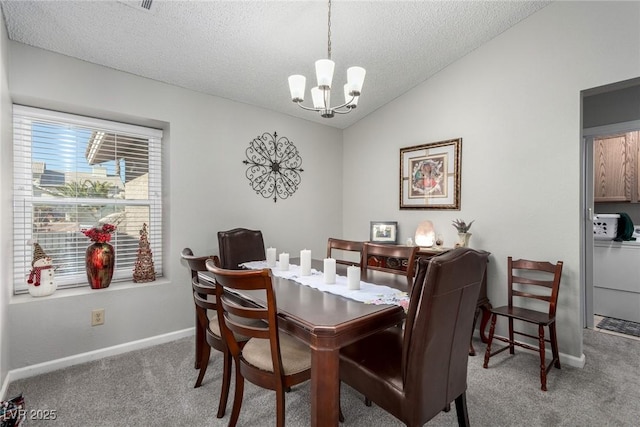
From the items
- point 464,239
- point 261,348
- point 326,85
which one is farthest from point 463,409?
point 326,85

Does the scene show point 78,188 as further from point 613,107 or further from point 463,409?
point 613,107

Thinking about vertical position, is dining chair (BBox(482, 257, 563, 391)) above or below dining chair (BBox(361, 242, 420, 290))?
below

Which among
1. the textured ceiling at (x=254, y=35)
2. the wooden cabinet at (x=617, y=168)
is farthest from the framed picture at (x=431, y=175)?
the wooden cabinet at (x=617, y=168)

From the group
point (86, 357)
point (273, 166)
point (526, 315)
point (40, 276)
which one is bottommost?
point (86, 357)

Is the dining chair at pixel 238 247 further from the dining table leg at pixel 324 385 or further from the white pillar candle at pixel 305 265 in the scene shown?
the dining table leg at pixel 324 385

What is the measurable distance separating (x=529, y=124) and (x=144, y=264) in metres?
3.67

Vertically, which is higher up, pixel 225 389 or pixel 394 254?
pixel 394 254

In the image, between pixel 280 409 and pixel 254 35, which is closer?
pixel 280 409

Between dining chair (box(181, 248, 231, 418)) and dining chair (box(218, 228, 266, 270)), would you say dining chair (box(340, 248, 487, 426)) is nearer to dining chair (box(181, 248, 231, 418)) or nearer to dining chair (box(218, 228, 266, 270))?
dining chair (box(181, 248, 231, 418))

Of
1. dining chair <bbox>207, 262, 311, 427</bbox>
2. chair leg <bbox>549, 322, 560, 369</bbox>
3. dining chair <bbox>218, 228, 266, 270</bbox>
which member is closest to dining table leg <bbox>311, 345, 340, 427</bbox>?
dining chair <bbox>207, 262, 311, 427</bbox>

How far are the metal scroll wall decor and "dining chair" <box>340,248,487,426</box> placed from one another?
7.91 feet

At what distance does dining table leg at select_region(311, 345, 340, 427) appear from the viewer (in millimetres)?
1269

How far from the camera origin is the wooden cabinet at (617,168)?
3.78 m

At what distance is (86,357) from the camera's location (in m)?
2.47
